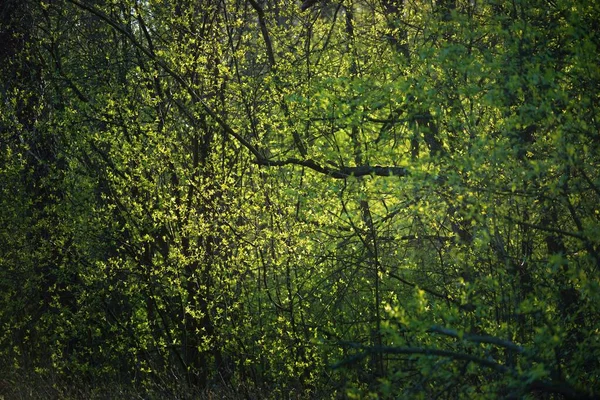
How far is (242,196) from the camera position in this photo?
9.82m

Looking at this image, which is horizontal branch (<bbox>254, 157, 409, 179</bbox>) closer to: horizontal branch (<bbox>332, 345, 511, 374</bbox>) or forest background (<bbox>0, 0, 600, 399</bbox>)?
forest background (<bbox>0, 0, 600, 399</bbox>)

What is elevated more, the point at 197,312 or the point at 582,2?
the point at 582,2

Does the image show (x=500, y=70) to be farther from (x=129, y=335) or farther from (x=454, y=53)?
(x=129, y=335)

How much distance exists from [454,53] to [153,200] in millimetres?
4700

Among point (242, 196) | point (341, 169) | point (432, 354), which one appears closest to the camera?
point (432, 354)

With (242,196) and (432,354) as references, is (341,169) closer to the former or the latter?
(242,196)

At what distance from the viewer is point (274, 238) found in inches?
376

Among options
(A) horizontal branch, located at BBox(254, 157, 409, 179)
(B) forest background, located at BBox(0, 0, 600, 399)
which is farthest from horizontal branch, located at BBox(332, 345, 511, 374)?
(A) horizontal branch, located at BBox(254, 157, 409, 179)

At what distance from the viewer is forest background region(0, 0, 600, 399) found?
24.6 ft

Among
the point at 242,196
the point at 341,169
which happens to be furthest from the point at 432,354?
the point at 242,196

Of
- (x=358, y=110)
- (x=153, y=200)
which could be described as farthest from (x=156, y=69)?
(x=358, y=110)

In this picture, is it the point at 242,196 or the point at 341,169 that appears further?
the point at 242,196

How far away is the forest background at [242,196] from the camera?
7488mm

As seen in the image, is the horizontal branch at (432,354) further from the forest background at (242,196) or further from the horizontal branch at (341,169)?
the horizontal branch at (341,169)
